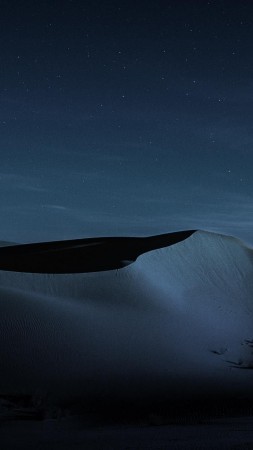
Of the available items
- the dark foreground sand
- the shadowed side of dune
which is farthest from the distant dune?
the dark foreground sand

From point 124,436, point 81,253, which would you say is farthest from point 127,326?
point 81,253

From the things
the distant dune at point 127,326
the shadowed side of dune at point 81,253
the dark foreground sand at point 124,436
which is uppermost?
the shadowed side of dune at point 81,253

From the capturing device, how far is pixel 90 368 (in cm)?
677

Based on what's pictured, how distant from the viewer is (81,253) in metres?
12.6

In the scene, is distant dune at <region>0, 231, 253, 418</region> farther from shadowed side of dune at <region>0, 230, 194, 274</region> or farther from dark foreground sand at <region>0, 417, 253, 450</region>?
dark foreground sand at <region>0, 417, 253, 450</region>

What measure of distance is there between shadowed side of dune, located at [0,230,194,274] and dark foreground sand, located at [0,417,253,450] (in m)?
5.21

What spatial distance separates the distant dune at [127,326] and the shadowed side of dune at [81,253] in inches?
1.1

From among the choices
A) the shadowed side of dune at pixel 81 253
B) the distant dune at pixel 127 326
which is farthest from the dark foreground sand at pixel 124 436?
the shadowed side of dune at pixel 81 253

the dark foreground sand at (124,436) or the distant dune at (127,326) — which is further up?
the distant dune at (127,326)

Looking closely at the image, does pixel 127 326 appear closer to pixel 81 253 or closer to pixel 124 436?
pixel 124 436

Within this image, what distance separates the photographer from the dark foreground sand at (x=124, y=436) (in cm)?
448

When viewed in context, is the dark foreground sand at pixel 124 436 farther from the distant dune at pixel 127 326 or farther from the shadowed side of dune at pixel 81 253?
the shadowed side of dune at pixel 81 253

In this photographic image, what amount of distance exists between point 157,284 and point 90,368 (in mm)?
3784

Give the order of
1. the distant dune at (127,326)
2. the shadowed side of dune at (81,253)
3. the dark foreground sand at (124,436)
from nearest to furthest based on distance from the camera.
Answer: the dark foreground sand at (124,436)
the distant dune at (127,326)
the shadowed side of dune at (81,253)
